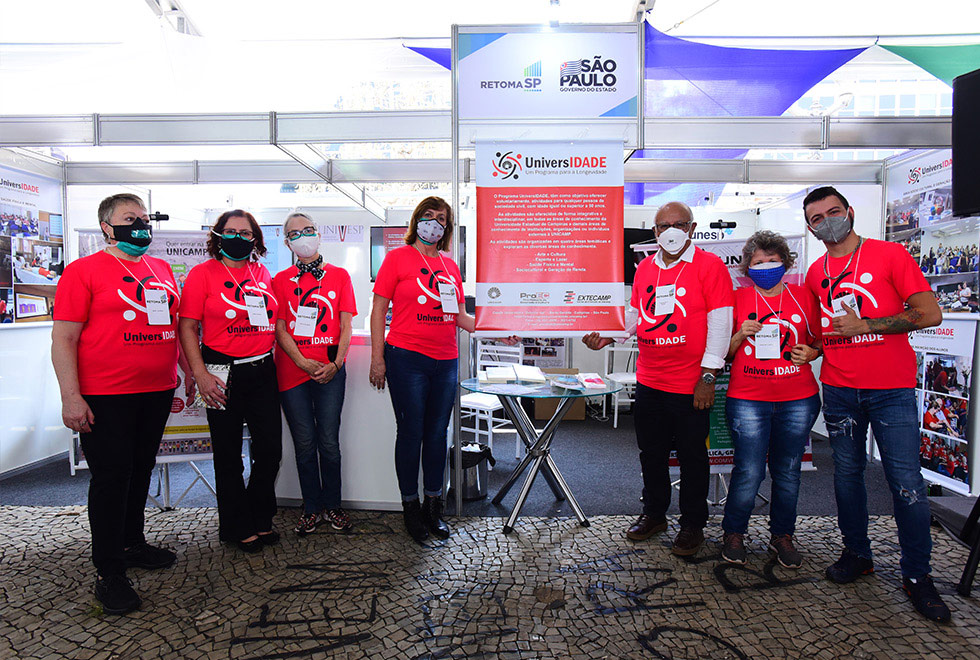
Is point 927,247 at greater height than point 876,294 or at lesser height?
greater

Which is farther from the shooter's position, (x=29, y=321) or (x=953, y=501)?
(x=29, y=321)

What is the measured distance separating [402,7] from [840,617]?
5426mm

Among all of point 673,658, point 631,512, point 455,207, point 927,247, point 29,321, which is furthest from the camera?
point 29,321

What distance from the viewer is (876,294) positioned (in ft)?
7.20

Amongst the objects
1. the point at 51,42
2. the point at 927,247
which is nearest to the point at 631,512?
the point at 927,247

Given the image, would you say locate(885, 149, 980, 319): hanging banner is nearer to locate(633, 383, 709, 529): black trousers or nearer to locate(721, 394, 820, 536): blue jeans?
locate(721, 394, 820, 536): blue jeans

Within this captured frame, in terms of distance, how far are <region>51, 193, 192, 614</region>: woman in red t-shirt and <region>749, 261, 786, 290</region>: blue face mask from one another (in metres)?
2.59

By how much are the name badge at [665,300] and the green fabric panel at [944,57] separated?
242 cm

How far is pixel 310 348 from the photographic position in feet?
8.89

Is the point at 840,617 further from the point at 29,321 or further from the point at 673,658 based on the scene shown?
the point at 29,321

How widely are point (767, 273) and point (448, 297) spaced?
1481mm

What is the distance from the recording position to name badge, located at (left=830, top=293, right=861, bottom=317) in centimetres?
222

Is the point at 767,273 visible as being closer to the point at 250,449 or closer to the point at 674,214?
the point at 674,214

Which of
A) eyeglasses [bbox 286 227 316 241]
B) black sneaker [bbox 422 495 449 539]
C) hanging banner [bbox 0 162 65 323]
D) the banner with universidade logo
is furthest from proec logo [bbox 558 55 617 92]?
hanging banner [bbox 0 162 65 323]
